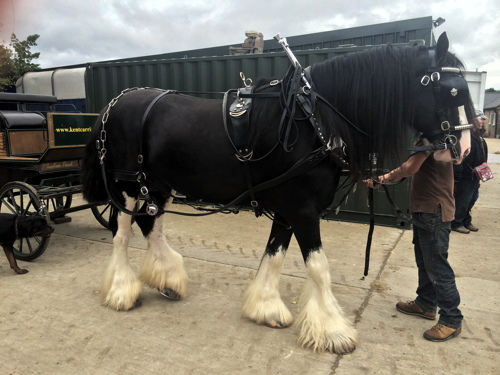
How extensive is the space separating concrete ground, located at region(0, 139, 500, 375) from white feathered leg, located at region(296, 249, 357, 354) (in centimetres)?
8

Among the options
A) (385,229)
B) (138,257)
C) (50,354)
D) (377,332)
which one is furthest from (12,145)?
(385,229)

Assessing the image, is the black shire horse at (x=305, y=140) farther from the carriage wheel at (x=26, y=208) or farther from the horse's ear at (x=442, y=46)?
the carriage wheel at (x=26, y=208)

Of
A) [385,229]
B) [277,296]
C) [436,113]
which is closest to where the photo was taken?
[436,113]

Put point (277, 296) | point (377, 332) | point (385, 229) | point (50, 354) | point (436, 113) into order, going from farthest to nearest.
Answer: point (385, 229) → point (277, 296) → point (377, 332) → point (50, 354) → point (436, 113)

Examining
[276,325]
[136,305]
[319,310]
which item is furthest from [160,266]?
[319,310]

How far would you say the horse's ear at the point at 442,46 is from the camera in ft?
7.71

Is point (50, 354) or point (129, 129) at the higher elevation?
point (129, 129)

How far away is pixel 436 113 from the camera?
2.42 m

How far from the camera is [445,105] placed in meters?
2.39

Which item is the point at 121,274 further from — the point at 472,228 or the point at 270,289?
the point at 472,228

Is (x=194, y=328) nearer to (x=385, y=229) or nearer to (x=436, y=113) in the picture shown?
(x=436, y=113)

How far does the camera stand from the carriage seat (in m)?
4.92

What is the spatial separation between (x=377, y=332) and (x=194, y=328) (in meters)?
1.37

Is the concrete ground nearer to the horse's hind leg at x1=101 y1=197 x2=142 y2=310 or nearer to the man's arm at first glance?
the horse's hind leg at x1=101 y1=197 x2=142 y2=310
